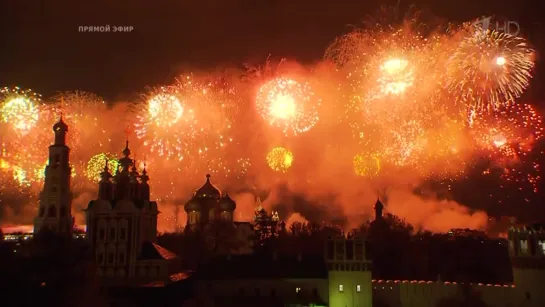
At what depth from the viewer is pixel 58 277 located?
121ft

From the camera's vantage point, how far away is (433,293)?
165 feet

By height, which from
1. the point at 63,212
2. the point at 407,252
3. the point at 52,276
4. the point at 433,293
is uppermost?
the point at 63,212

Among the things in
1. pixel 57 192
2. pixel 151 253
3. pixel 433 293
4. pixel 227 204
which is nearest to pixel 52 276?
pixel 151 253

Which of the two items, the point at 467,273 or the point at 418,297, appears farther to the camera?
the point at 467,273

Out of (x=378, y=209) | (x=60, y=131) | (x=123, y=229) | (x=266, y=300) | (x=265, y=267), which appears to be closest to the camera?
(x=266, y=300)

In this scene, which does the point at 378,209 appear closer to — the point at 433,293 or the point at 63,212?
the point at 433,293

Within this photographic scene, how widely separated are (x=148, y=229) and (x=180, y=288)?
7.81 m

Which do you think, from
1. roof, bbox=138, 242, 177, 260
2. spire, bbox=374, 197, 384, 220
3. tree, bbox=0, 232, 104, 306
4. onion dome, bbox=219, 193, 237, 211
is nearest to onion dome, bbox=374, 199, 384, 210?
spire, bbox=374, 197, 384, 220

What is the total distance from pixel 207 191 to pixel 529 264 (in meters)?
44.0

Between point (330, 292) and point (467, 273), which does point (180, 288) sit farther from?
point (467, 273)

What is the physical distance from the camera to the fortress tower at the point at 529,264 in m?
47.3

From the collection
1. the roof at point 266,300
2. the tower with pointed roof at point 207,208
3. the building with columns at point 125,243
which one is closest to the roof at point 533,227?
the roof at point 266,300

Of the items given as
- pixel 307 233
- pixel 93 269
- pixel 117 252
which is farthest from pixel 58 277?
pixel 307 233

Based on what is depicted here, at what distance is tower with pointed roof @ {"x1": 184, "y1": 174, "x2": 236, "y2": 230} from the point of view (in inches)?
3073
